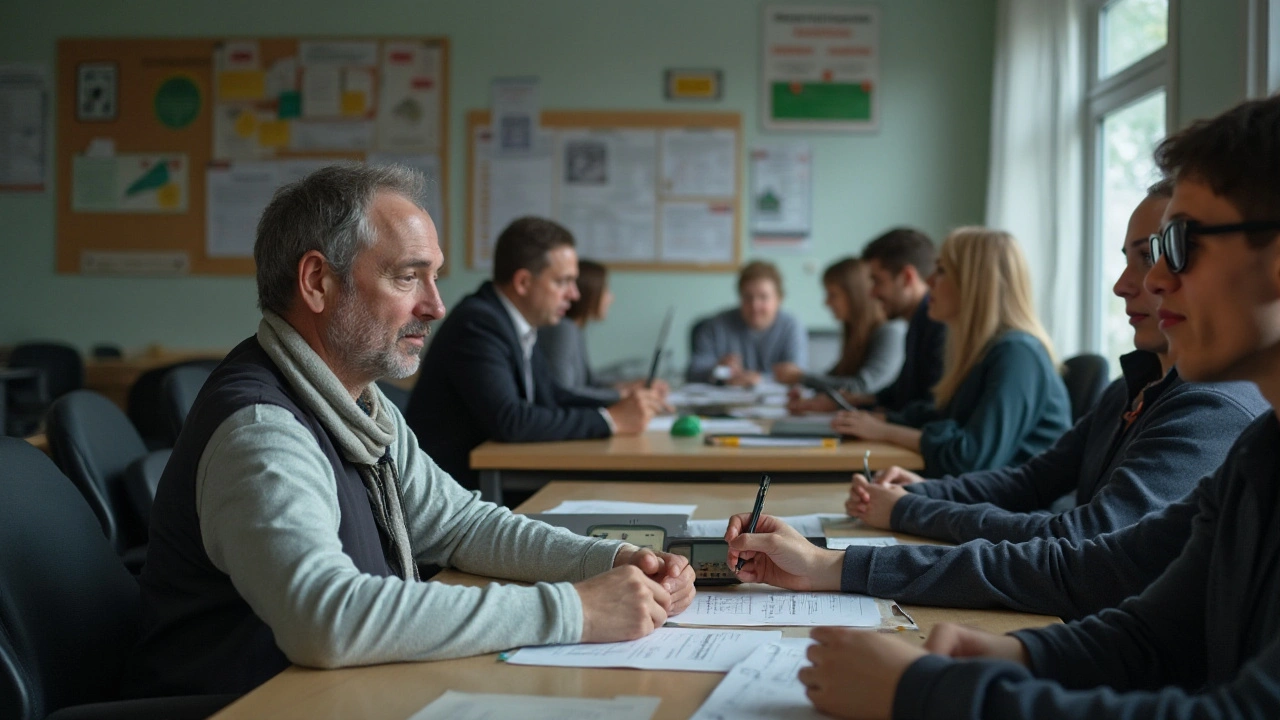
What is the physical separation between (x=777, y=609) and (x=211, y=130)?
5.78m

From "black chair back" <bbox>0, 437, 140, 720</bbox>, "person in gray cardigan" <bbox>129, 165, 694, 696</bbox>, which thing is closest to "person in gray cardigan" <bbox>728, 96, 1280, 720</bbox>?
"person in gray cardigan" <bbox>129, 165, 694, 696</bbox>

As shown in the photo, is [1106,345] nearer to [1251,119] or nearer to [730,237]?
[730,237]

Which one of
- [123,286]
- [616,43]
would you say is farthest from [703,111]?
[123,286]

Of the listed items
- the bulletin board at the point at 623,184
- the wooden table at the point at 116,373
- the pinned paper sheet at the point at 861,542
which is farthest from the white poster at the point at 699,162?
the pinned paper sheet at the point at 861,542

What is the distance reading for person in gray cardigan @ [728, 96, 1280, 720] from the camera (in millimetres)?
950

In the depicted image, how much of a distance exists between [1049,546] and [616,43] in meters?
5.20

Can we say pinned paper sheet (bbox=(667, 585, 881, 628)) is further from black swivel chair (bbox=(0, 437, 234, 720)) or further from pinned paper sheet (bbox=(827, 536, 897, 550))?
black swivel chair (bbox=(0, 437, 234, 720))

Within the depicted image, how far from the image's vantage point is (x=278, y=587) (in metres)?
1.15

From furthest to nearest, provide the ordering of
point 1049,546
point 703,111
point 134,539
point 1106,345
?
point 703,111 → point 1106,345 → point 134,539 → point 1049,546

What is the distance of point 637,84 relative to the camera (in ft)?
20.4

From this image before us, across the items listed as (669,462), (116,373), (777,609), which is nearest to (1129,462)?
(777,609)

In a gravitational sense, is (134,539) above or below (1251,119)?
below

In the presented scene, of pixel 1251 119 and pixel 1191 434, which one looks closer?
pixel 1251 119

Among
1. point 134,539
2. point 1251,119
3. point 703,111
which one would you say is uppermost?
point 703,111
